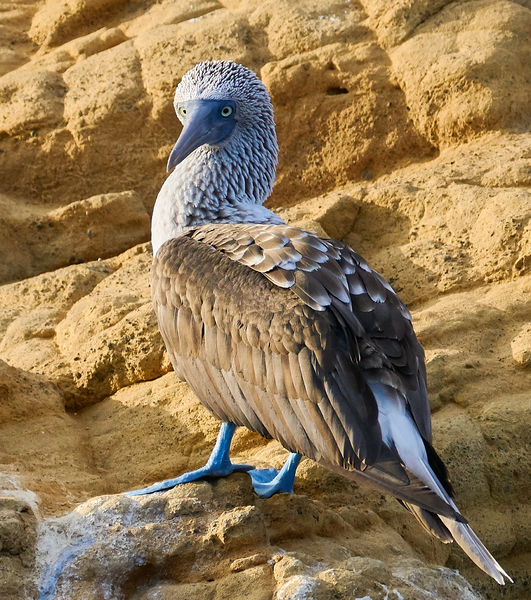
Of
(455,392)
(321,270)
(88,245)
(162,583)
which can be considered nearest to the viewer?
(162,583)

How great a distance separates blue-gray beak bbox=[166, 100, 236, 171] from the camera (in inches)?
226

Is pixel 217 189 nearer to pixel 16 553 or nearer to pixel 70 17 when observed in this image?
pixel 16 553

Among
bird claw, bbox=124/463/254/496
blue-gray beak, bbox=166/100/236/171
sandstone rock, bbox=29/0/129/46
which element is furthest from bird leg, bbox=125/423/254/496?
sandstone rock, bbox=29/0/129/46

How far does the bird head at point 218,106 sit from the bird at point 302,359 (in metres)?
0.78

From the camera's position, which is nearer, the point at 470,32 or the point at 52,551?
the point at 52,551

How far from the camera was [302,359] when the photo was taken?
419cm

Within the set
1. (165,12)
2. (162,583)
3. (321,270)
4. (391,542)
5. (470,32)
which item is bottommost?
(391,542)

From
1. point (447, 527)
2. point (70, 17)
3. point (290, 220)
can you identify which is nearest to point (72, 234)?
point (290, 220)

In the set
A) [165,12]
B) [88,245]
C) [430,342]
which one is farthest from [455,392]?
[165,12]

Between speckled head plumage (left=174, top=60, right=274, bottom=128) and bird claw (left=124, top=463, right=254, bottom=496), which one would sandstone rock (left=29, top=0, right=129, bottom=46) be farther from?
bird claw (left=124, top=463, right=254, bottom=496)

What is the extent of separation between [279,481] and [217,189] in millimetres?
1991

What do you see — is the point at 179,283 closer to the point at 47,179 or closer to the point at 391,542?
the point at 391,542

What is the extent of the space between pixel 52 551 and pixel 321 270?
178 cm

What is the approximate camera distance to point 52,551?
415 centimetres
